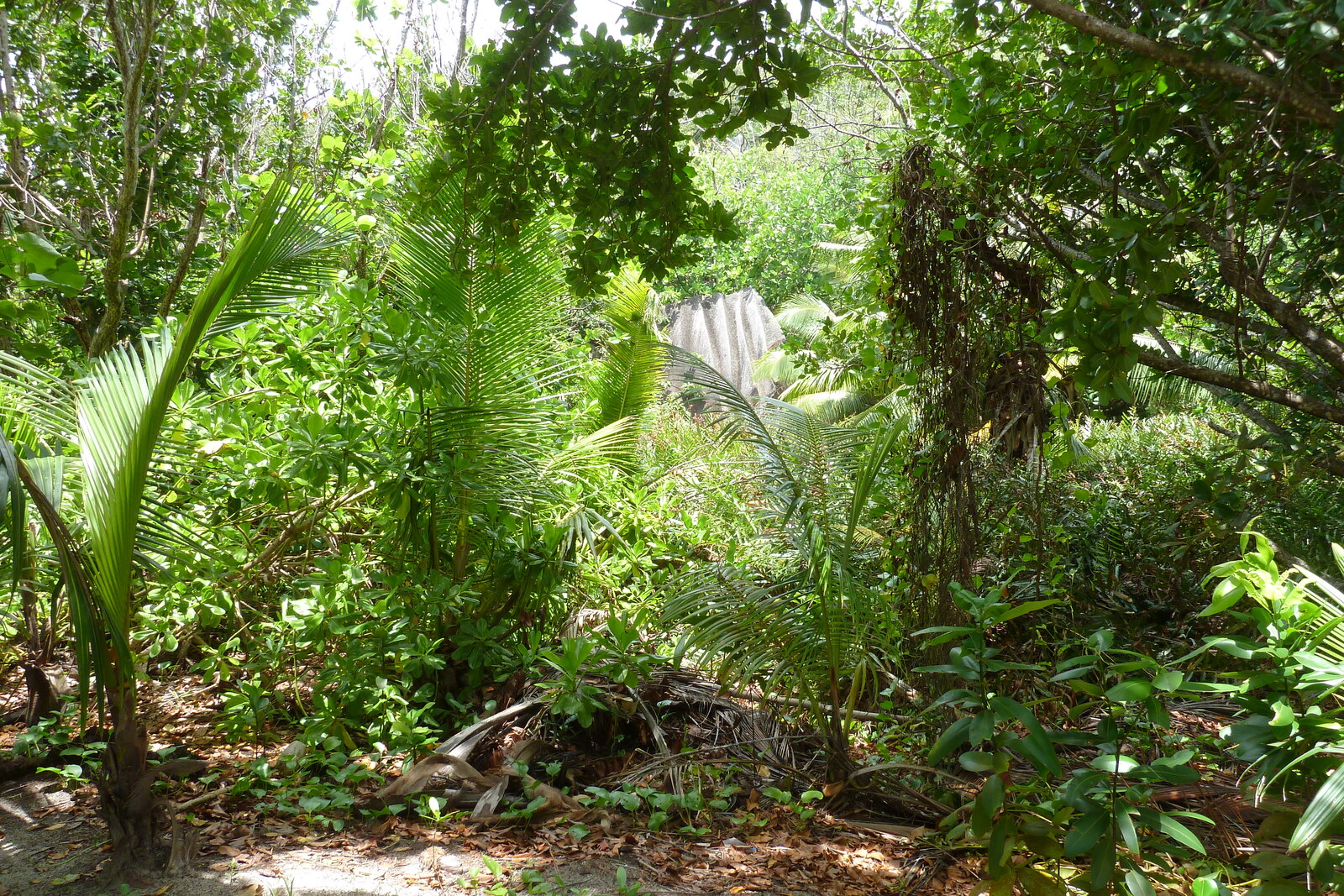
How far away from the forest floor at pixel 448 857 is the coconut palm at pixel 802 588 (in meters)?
0.60

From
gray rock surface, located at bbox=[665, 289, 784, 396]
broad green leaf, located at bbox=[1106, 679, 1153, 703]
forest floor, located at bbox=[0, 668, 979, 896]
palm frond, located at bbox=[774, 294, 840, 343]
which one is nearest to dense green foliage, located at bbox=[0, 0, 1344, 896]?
broad green leaf, located at bbox=[1106, 679, 1153, 703]

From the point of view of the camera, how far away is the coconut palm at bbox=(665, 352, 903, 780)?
349cm

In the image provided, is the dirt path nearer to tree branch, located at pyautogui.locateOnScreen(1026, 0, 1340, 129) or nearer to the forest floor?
the forest floor

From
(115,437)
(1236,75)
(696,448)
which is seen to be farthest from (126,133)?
(1236,75)

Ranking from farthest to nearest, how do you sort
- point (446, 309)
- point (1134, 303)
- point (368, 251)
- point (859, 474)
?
point (368, 251) → point (446, 309) → point (859, 474) → point (1134, 303)

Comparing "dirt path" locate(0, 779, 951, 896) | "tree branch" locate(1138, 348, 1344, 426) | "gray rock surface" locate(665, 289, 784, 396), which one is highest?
"gray rock surface" locate(665, 289, 784, 396)

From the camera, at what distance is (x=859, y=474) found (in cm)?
355

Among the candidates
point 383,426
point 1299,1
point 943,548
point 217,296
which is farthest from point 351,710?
point 1299,1

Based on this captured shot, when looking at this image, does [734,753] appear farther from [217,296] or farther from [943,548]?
[217,296]

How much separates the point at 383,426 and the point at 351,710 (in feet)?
4.34

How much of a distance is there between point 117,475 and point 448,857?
160cm

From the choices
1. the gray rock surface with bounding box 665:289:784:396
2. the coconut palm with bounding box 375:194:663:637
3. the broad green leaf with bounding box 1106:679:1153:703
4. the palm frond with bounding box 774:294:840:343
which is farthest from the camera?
the gray rock surface with bounding box 665:289:784:396

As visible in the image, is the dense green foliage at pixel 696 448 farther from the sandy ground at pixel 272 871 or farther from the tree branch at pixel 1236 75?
the sandy ground at pixel 272 871

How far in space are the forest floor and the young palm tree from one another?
0.26 meters
